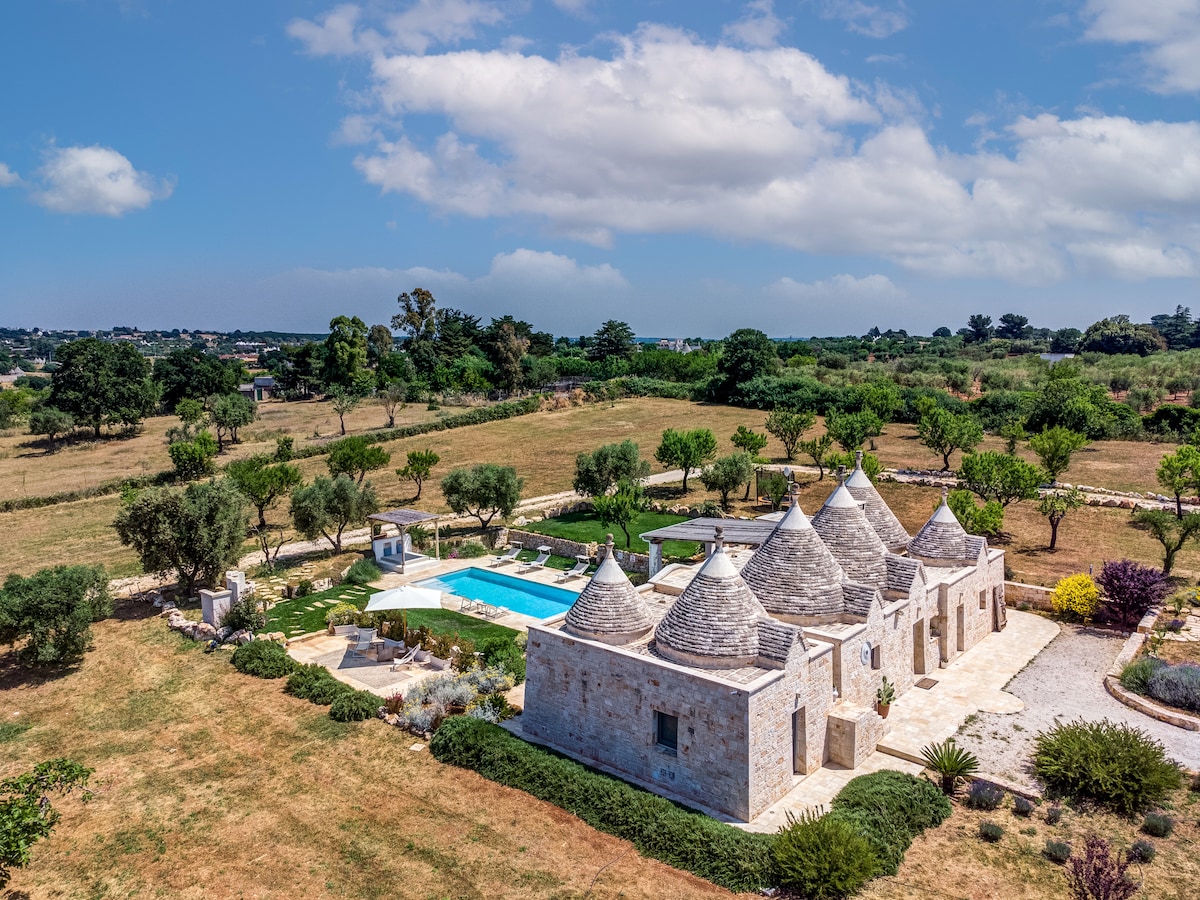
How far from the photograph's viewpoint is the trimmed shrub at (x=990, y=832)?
1430cm

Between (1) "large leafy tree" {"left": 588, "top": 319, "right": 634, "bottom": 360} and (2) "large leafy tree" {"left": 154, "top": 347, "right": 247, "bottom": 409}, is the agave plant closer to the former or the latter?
(2) "large leafy tree" {"left": 154, "top": 347, "right": 247, "bottom": 409}

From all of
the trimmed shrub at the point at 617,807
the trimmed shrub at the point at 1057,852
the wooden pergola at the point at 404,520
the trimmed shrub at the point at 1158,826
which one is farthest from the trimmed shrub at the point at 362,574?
the trimmed shrub at the point at 1158,826

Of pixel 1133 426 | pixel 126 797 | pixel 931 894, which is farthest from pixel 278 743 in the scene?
pixel 1133 426

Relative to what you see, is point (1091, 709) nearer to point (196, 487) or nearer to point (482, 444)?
point (196, 487)

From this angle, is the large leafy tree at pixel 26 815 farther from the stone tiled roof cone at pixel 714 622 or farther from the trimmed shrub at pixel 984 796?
the trimmed shrub at pixel 984 796

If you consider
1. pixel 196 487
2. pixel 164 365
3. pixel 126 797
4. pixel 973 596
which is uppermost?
pixel 164 365

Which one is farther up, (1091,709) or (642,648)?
(642,648)

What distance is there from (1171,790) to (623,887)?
37.6ft

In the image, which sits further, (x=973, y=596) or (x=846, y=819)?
(x=973, y=596)

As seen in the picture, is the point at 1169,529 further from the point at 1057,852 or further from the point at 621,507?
the point at 621,507

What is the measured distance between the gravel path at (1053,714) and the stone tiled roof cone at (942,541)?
361 centimetres

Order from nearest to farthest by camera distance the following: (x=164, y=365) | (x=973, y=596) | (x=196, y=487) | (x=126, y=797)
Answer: (x=126, y=797), (x=973, y=596), (x=196, y=487), (x=164, y=365)

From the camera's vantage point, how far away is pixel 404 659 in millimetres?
22828

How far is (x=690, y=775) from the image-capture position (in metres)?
15.4
